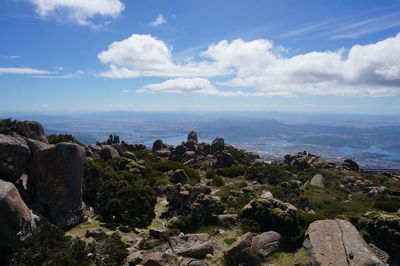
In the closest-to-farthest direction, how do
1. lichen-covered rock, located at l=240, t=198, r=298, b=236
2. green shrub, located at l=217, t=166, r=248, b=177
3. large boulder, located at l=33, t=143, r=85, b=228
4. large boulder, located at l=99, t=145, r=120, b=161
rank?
large boulder, located at l=33, t=143, r=85, b=228 → lichen-covered rock, located at l=240, t=198, r=298, b=236 → large boulder, located at l=99, t=145, r=120, b=161 → green shrub, located at l=217, t=166, r=248, b=177

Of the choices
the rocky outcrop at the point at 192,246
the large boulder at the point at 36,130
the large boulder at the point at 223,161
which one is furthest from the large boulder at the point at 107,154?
the rocky outcrop at the point at 192,246

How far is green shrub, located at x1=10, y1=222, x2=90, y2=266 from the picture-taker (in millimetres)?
15016

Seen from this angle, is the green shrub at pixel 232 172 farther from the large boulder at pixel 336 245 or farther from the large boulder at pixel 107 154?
the large boulder at pixel 336 245

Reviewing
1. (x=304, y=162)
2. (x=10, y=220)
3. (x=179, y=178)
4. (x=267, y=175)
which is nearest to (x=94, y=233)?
(x=10, y=220)

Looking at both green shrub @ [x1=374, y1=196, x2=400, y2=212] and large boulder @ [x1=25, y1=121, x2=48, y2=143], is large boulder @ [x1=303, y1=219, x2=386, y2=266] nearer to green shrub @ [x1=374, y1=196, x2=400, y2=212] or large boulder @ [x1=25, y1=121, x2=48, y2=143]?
green shrub @ [x1=374, y1=196, x2=400, y2=212]

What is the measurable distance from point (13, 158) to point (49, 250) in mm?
7963

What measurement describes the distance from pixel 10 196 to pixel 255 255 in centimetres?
1159

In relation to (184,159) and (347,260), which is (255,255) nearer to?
(347,260)

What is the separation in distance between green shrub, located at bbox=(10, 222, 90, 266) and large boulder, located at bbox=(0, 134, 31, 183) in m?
5.25

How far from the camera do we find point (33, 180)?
2209 centimetres

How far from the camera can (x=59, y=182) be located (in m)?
21.8

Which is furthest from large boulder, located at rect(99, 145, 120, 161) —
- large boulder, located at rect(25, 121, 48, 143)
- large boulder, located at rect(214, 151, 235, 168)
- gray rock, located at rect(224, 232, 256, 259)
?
gray rock, located at rect(224, 232, 256, 259)

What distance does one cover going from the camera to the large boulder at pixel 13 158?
20906 mm

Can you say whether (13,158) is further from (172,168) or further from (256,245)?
(172,168)
